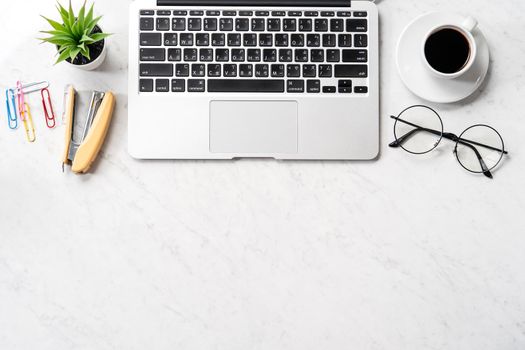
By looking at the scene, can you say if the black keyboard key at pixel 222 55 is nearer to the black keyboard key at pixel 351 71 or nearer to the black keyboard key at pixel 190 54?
the black keyboard key at pixel 190 54

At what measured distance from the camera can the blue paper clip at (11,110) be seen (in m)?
0.86

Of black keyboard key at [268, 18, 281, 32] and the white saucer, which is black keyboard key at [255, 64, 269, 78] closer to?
black keyboard key at [268, 18, 281, 32]

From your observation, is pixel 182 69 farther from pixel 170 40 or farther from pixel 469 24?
pixel 469 24

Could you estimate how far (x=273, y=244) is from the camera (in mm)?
841

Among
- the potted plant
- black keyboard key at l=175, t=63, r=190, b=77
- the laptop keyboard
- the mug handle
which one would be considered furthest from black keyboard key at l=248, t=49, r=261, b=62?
the mug handle

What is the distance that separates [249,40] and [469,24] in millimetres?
375

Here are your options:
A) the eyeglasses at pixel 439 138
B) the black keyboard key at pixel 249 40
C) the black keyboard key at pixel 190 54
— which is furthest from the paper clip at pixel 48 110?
the eyeglasses at pixel 439 138

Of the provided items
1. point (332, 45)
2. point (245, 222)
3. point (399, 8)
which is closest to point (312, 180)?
point (245, 222)

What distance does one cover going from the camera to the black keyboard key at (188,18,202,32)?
831 millimetres

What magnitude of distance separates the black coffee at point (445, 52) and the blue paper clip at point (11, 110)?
74cm

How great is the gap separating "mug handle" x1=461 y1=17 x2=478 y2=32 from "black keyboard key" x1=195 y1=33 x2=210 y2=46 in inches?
17.3

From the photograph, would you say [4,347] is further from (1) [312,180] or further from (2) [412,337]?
(2) [412,337]

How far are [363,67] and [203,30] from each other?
0.95 feet

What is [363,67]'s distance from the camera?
83 cm
